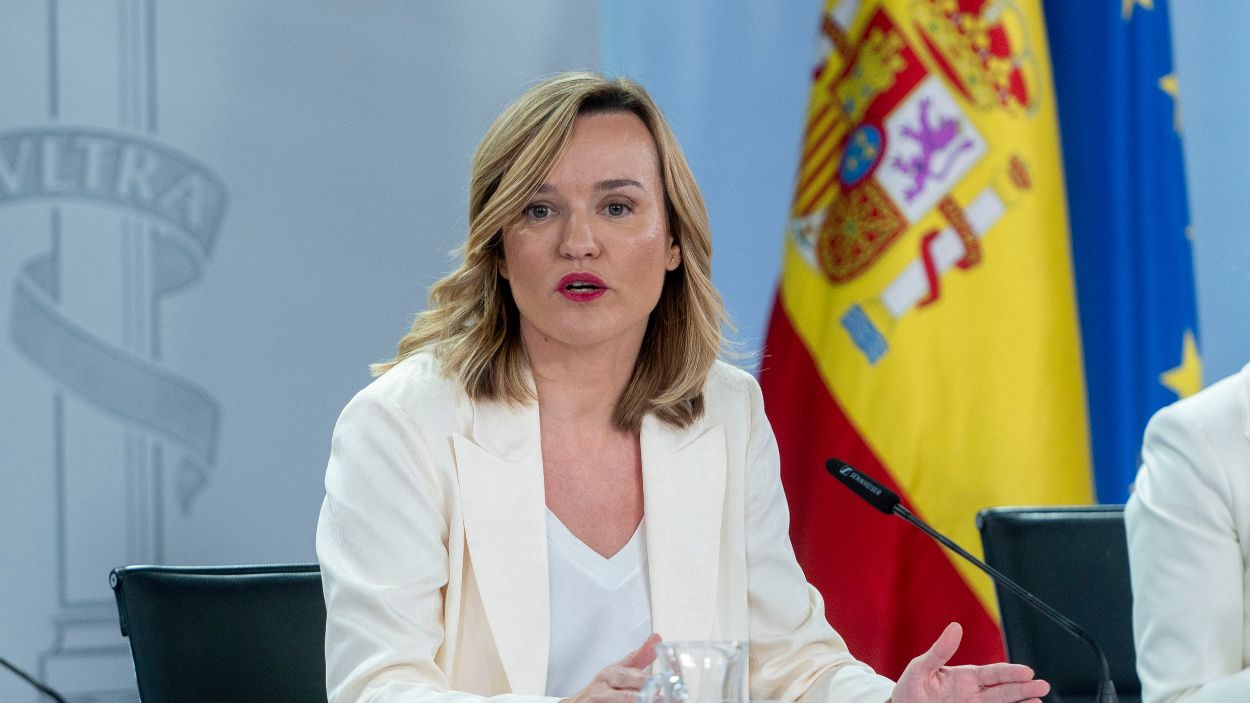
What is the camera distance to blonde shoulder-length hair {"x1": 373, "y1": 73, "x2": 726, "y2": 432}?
1.84 meters

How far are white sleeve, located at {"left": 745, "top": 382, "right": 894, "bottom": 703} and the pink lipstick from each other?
0.35 metres

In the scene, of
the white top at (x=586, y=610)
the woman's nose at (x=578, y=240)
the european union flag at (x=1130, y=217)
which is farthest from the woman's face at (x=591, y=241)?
the european union flag at (x=1130, y=217)

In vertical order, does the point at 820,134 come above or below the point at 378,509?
above

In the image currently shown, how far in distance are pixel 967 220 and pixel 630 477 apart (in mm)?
1306

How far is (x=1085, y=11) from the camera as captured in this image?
3066 mm

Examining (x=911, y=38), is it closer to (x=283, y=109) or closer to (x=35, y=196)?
(x=283, y=109)

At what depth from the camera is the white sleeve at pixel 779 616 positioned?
1.83 m

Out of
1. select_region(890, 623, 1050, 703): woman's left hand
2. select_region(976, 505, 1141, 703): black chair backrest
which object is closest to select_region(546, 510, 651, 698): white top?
select_region(890, 623, 1050, 703): woman's left hand

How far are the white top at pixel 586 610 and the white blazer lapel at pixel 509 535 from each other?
4cm

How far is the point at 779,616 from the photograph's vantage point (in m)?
1.89

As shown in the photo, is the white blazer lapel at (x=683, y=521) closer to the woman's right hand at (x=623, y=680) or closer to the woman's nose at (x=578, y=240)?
the woman's nose at (x=578, y=240)

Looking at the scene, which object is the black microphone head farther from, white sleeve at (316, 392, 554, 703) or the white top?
white sleeve at (316, 392, 554, 703)

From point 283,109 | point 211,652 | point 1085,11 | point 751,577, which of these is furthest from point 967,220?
point 211,652

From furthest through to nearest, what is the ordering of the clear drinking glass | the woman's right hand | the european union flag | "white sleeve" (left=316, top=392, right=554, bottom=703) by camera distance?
the european union flag, "white sleeve" (left=316, top=392, right=554, bottom=703), the woman's right hand, the clear drinking glass
